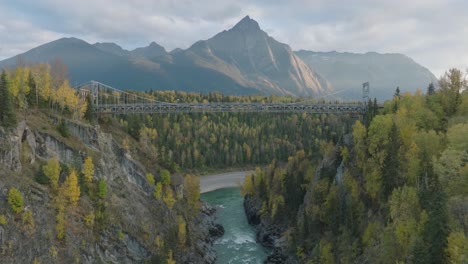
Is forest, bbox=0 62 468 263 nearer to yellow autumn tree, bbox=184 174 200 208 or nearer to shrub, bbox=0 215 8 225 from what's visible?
yellow autumn tree, bbox=184 174 200 208

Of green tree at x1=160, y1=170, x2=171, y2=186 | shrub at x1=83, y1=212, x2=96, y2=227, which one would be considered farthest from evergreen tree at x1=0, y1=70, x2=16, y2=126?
green tree at x1=160, y1=170, x2=171, y2=186

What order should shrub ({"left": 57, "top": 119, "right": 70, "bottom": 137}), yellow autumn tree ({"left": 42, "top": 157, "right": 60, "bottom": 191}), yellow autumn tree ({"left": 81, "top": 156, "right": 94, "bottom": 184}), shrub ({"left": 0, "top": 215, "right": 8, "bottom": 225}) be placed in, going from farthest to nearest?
1. shrub ({"left": 57, "top": 119, "right": 70, "bottom": 137})
2. yellow autumn tree ({"left": 81, "top": 156, "right": 94, "bottom": 184})
3. yellow autumn tree ({"left": 42, "top": 157, "right": 60, "bottom": 191})
4. shrub ({"left": 0, "top": 215, "right": 8, "bottom": 225})

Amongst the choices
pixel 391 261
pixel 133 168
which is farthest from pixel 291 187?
pixel 391 261

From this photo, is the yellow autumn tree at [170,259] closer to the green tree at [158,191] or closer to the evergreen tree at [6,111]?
the green tree at [158,191]

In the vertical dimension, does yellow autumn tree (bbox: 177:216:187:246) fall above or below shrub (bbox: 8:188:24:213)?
below

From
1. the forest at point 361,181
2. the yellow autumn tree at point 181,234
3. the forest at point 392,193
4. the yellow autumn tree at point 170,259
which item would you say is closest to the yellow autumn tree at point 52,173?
the forest at point 361,181

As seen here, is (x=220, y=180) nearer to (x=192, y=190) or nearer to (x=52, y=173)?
(x=192, y=190)
